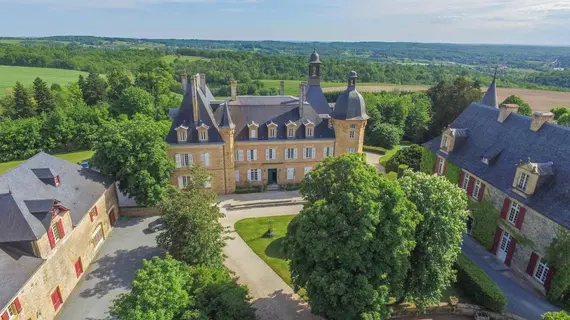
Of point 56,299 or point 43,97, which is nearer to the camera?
point 56,299

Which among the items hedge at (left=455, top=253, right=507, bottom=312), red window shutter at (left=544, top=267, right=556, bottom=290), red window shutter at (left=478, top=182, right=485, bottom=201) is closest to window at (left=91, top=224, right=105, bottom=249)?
hedge at (left=455, top=253, right=507, bottom=312)

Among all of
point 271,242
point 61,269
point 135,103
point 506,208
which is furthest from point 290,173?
point 135,103

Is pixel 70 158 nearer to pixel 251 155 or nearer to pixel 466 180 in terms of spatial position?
pixel 251 155

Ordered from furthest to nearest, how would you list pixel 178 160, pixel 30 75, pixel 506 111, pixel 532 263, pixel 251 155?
pixel 30 75 → pixel 251 155 → pixel 178 160 → pixel 506 111 → pixel 532 263

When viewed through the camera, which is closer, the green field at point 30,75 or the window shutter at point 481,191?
the window shutter at point 481,191

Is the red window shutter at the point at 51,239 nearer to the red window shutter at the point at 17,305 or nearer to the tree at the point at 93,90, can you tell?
the red window shutter at the point at 17,305

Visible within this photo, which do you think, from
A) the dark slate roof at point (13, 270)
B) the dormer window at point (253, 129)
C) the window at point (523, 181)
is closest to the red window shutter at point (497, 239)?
the window at point (523, 181)
